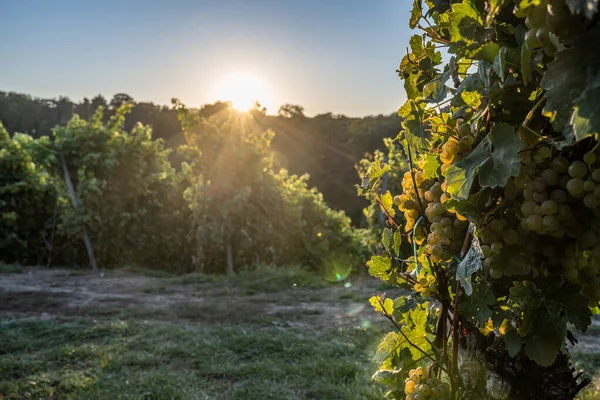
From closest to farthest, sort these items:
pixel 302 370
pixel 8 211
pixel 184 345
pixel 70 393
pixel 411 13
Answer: pixel 411 13 < pixel 70 393 < pixel 302 370 < pixel 184 345 < pixel 8 211

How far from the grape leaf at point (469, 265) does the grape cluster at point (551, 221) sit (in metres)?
0.02

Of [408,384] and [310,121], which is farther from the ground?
[310,121]

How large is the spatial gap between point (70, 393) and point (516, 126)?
3.01 m

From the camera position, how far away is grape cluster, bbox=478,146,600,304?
73 centimetres

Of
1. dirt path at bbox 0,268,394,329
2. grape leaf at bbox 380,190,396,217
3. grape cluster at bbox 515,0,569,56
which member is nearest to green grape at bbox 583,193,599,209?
grape cluster at bbox 515,0,569,56

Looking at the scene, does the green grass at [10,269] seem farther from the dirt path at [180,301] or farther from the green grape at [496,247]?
the green grape at [496,247]

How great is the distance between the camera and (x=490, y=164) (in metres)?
0.75

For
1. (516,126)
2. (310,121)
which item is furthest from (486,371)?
(310,121)

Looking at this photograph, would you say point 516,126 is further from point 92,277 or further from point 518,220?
point 92,277

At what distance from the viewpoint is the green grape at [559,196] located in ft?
2.45

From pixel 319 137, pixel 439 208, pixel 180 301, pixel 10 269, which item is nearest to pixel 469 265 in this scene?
pixel 439 208

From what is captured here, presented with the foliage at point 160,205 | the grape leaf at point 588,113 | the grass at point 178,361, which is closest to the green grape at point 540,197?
the grape leaf at point 588,113

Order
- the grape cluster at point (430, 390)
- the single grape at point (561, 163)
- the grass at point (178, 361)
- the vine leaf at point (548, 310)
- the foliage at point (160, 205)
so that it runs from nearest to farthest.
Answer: the single grape at point (561, 163)
the vine leaf at point (548, 310)
the grape cluster at point (430, 390)
the grass at point (178, 361)
the foliage at point (160, 205)

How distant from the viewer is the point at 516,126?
2.71ft
